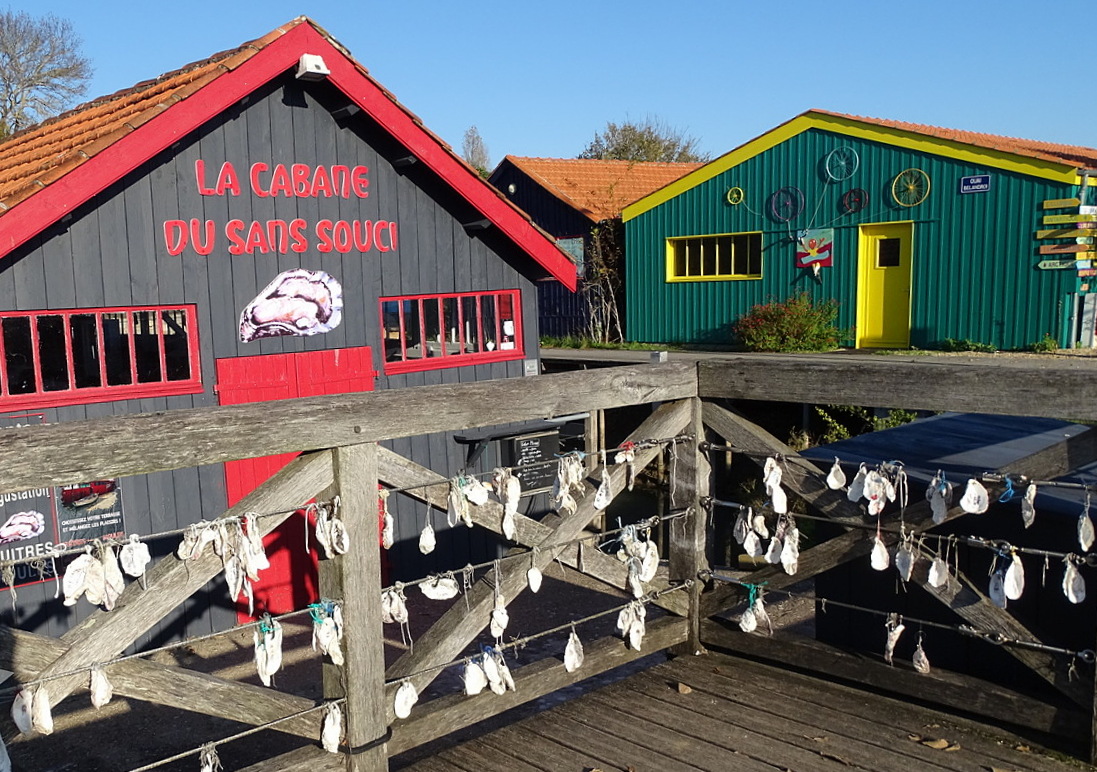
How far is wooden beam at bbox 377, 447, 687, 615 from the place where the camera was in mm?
3383

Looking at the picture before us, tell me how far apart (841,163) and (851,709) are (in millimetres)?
14931

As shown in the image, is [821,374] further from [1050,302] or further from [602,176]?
[602,176]

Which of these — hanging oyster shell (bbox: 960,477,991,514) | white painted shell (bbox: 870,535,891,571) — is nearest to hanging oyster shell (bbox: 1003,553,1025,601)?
hanging oyster shell (bbox: 960,477,991,514)

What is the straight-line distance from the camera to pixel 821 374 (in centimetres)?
386

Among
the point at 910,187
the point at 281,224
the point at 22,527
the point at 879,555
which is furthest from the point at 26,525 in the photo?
the point at 910,187

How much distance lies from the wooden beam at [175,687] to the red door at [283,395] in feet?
15.2

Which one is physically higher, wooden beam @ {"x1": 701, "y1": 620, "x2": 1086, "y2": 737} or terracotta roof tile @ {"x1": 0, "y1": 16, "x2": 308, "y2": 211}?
terracotta roof tile @ {"x1": 0, "y1": 16, "x2": 308, "y2": 211}

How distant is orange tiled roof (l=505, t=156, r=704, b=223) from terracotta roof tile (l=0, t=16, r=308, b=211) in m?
14.3

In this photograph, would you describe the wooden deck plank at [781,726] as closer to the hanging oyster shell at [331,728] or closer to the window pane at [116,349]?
the hanging oyster shell at [331,728]

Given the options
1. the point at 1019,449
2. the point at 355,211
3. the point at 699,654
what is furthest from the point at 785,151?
the point at 699,654

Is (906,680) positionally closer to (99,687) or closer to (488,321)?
(99,687)

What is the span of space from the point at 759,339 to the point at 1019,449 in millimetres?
12355

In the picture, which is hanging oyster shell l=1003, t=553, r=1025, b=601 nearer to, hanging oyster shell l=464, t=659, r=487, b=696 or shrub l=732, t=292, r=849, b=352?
hanging oyster shell l=464, t=659, r=487, b=696

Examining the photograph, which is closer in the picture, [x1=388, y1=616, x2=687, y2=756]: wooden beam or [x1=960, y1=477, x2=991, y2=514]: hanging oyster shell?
[x1=960, y1=477, x2=991, y2=514]: hanging oyster shell
